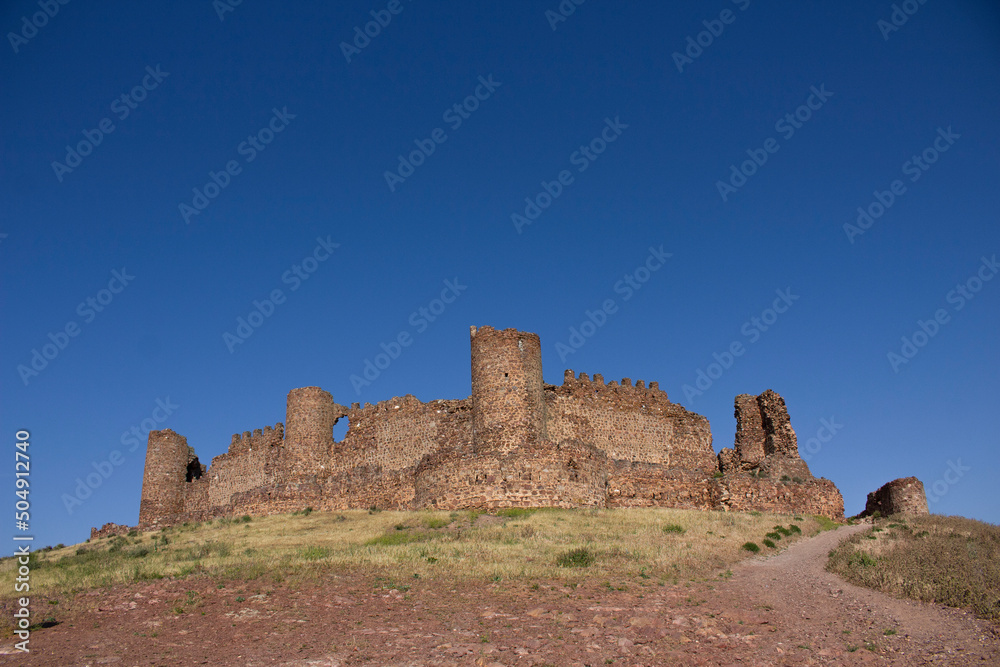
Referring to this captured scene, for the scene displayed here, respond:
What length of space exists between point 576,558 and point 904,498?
58.1 ft

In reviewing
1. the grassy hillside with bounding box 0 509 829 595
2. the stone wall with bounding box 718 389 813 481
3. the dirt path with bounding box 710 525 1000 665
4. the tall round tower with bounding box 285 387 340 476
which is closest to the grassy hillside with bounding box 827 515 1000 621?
the dirt path with bounding box 710 525 1000 665

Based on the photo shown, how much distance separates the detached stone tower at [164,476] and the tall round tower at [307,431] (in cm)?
1003

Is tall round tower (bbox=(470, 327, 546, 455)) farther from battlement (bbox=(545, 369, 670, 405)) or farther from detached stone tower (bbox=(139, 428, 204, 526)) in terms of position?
detached stone tower (bbox=(139, 428, 204, 526))

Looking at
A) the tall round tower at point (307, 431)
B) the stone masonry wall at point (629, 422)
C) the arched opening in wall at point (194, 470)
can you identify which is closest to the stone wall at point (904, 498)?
the stone masonry wall at point (629, 422)

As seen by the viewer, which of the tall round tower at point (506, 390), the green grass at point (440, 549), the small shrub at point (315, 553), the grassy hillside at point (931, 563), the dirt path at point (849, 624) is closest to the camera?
the dirt path at point (849, 624)

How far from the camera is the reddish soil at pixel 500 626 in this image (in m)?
9.79

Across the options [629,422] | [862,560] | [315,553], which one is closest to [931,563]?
[862,560]

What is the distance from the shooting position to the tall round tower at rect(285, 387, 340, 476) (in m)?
36.1

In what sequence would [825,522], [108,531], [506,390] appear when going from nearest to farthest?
[825,522] < [506,390] < [108,531]

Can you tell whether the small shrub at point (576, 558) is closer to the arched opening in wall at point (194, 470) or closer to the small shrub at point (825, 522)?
the small shrub at point (825, 522)

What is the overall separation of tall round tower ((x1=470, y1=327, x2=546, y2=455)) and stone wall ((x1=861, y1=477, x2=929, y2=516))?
44.3 ft

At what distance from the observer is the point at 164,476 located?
41750 mm

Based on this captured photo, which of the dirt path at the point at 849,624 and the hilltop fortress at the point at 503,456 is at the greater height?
the hilltop fortress at the point at 503,456

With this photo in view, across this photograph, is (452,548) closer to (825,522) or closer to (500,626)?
(500,626)
